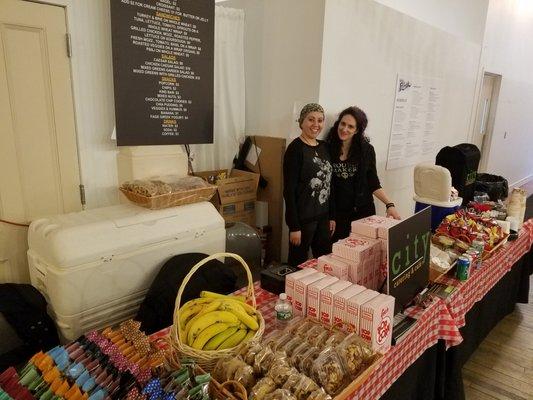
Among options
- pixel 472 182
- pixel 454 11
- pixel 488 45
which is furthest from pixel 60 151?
pixel 488 45

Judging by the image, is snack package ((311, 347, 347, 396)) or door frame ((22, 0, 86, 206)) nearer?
snack package ((311, 347, 347, 396))

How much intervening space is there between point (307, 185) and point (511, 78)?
19.6 feet

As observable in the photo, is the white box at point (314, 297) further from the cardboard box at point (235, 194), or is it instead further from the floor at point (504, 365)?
the cardboard box at point (235, 194)

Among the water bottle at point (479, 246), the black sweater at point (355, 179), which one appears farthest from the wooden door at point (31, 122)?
the water bottle at point (479, 246)

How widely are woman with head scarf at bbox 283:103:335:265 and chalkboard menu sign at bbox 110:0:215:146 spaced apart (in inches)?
34.4

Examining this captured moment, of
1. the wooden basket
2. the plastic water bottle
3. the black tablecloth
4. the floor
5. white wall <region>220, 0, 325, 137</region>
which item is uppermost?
white wall <region>220, 0, 325, 137</region>

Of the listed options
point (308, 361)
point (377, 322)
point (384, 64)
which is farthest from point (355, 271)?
point (384, 64)

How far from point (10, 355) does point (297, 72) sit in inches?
102

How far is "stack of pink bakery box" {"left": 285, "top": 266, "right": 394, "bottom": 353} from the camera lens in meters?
1.23

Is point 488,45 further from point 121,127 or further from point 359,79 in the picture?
point 121,127

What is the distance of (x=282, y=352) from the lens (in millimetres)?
1134

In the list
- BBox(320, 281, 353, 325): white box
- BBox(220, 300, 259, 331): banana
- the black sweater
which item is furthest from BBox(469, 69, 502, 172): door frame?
BBox(220, 300, 259, 331): banana

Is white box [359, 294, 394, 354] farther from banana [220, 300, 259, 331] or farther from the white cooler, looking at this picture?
the white cooler

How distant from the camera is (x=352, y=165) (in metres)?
2.81
